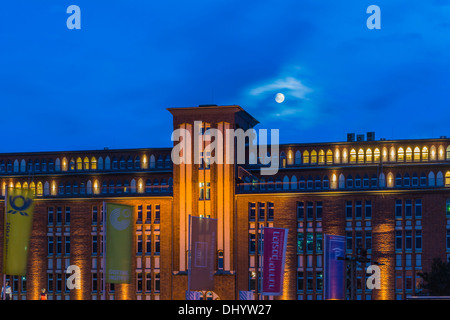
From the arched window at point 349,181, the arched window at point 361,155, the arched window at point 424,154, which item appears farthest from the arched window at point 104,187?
the arched window at point 424,154

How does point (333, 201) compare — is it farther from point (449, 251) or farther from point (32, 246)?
point (32, 246)

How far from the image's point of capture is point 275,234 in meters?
69.2

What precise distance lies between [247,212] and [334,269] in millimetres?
15615

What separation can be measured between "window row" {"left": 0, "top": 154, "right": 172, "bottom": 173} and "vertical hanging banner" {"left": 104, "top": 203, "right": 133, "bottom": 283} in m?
25.6

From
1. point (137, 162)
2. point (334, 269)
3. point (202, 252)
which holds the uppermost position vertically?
point (137, 162)

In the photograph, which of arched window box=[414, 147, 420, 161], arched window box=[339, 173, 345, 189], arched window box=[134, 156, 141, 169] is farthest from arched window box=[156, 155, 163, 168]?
arched window box=[414, 147, 420, 161]

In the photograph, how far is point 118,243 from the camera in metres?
61.8

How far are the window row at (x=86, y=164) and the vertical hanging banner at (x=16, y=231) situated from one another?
33.7 meters

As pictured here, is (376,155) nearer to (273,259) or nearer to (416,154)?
(416,154)

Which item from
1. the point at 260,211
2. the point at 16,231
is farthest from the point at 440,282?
the point at 16,231

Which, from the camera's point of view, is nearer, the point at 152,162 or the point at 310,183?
the point at 310,183

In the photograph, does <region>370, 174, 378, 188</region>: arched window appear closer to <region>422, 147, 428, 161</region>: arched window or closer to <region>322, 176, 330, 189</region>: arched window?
<region>322, 176, 330, 189</region>: arched window

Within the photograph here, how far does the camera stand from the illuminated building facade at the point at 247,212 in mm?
80375
